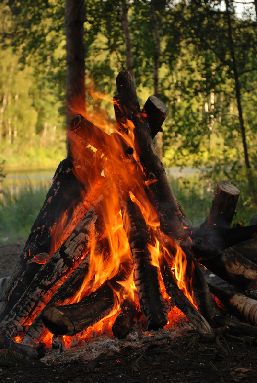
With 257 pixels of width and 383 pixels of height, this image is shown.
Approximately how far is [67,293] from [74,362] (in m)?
0.59

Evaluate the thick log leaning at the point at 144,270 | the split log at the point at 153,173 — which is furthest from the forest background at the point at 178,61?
the thick log leaning at the point at 144,270

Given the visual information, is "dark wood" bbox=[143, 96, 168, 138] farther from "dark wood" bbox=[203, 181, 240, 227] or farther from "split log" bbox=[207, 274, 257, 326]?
"split log" bbox=[207, 274, 257, 326]

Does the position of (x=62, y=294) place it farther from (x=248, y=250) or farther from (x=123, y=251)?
(x=248, y=250)

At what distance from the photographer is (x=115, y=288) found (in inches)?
189

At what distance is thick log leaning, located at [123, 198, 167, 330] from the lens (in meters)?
4.54

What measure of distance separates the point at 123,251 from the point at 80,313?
0.68 meters

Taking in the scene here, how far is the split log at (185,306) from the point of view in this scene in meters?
4.63

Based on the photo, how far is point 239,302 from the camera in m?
5.05

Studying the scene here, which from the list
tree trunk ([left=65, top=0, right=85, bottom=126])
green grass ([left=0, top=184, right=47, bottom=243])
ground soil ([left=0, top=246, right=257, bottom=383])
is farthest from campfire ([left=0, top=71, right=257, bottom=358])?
green grass ([left=0, top=184, right=47, bottom=243])

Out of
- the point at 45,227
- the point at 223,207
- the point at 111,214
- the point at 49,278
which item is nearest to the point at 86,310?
the point at 49,278

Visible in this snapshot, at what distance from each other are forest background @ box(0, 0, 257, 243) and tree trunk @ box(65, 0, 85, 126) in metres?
0.34

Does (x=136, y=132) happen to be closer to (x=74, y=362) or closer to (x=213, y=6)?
(x=74, y=362)

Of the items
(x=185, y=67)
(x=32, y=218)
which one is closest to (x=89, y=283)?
(x=32, y=218)

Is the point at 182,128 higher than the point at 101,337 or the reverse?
higher
